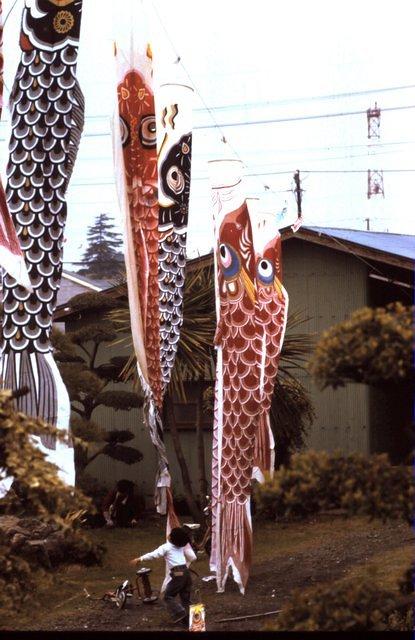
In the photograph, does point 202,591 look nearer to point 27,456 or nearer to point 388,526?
point 388,526

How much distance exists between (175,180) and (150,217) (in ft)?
2.59

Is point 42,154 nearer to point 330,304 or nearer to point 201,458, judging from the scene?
point 201,458

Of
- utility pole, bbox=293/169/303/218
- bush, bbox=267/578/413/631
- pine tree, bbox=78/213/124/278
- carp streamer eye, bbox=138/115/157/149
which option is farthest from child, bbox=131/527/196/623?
pine tree, bbox=78/213/124/278

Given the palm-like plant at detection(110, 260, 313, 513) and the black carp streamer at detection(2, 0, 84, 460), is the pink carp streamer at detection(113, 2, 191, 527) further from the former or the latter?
the palm-like plant at detection(110, 260, 313, 513)

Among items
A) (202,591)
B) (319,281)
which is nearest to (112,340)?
(319,281)

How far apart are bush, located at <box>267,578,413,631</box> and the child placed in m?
5.15

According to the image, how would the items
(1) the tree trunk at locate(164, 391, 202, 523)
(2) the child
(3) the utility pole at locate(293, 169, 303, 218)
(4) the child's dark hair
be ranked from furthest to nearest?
(3) the utility pole at locate(293, 169, 303, 218), (1) the tree trunk at locate(164, 391, 202, 523), (4) the child's dark hair, (2) the child

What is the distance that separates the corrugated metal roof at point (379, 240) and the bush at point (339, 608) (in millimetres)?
11085

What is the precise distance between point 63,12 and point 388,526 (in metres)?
9.11

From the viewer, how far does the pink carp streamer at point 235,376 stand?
1115 centimetres

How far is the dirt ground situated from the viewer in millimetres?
10305

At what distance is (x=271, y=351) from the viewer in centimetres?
1173

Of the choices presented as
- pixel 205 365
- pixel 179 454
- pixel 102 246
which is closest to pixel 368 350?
pixel 179 454

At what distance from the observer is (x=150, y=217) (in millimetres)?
10367
